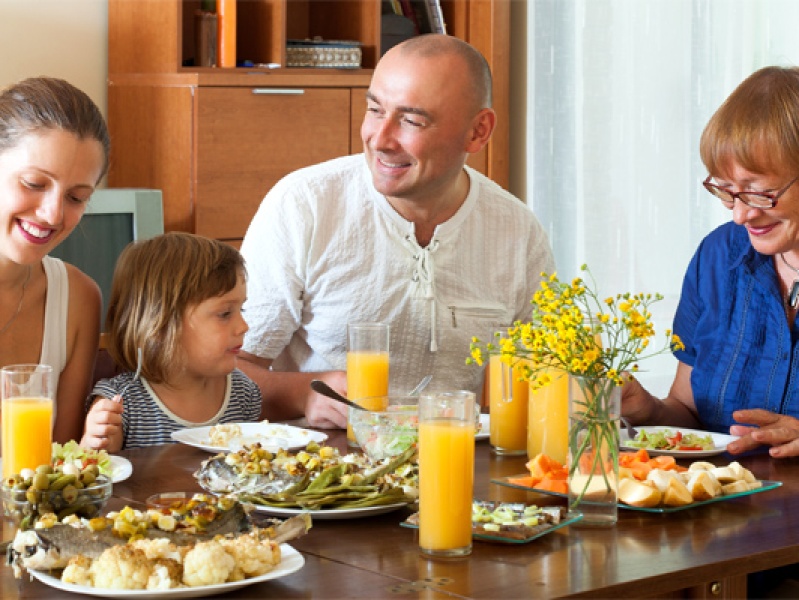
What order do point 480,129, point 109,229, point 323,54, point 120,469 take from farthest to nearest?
point 323,54, point 109,229, point 480,129, point 120,469

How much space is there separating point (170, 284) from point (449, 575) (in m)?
1.18

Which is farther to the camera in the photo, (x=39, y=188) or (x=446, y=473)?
(x=39, y=188)

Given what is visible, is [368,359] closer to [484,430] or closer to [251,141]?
[484,430]

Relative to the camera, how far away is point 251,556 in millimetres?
1267

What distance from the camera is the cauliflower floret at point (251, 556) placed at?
126 centimetres

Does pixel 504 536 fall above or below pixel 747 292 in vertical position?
below

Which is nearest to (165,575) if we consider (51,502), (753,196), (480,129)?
(51,502)

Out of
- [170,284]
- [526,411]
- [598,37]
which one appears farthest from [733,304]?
[598,37]

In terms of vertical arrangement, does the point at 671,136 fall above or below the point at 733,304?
above

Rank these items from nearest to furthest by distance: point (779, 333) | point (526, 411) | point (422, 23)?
1. point (526, 411)
2. point (779, 333)
3. point (422, 23)

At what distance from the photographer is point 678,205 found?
13.5ft

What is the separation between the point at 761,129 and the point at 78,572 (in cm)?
141

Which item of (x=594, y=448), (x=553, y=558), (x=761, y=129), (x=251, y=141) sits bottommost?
(x=553, y=558)

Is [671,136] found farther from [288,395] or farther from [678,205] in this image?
[288,395]
